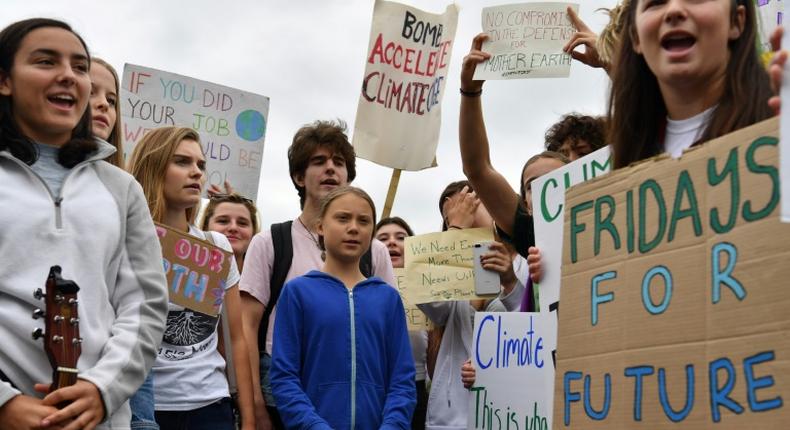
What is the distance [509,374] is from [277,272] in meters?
1.21

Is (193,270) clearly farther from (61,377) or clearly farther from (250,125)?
(250,125)

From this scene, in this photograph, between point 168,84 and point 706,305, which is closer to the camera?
point 706,305

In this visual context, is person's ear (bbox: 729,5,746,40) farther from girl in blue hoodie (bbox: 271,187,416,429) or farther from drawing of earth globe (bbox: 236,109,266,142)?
drawing of earth globe (bbox: 236,109,266,142)

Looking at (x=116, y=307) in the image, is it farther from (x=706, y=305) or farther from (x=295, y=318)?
(x=706, y=305)

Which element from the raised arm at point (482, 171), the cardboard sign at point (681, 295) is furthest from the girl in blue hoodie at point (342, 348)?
Result: the cardboard sign at point (681, 295)

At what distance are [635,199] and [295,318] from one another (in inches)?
92.7

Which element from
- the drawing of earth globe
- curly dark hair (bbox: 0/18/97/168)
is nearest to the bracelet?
curly dark hair (bbox: 0/18/97/168)

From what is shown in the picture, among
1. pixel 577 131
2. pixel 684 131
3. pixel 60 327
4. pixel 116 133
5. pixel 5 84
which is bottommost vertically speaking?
pixel 60 327

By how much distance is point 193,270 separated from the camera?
12.6ft

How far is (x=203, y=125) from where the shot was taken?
6.88 m

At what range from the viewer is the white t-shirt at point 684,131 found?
235 centimetres

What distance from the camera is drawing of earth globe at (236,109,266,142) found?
6.90 metres

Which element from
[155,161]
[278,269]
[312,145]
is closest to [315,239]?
[278,269]

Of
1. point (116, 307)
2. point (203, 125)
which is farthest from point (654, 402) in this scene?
point (203, 125)
